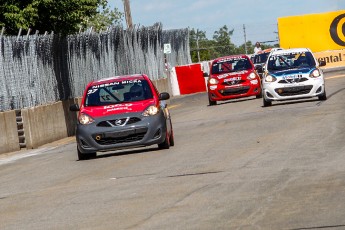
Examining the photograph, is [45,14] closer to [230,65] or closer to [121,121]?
[230,65]

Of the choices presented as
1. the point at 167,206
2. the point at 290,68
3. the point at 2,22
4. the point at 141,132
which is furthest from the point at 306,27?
the point at 167,206

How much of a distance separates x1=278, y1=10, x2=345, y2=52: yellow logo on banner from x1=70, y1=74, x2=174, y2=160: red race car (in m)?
40.5

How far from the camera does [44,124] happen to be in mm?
28344

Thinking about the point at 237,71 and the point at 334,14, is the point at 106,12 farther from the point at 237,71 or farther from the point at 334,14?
the point at 237,71

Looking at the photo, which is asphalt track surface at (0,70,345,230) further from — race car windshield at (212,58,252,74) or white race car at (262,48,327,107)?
race car windshield at (212,58,252,74)

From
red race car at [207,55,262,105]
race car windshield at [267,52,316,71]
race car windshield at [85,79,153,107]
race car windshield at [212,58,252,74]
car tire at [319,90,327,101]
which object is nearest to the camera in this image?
race car windshield at [85,79,153,107]

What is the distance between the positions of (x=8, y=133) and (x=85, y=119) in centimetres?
614

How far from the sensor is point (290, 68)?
3094cm

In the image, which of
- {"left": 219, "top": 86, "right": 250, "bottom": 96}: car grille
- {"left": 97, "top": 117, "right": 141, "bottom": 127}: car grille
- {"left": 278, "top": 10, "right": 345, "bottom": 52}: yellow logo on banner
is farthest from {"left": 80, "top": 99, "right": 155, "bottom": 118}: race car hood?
{"left": 278, "top": 10, "right": 345, "bottom": 52}: yellow logo on banner

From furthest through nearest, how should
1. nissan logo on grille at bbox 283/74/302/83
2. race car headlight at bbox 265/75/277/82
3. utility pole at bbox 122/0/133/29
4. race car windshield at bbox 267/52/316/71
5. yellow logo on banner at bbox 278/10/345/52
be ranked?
yellow logo on banner at bbox 278/10/345/52, utility pole at bbox 122/0/133/29, race car windshield at bbox 267/52/316/71, race car headlight at bbox 265/75/277/82, nissan logo on grille at bbox 283/74/302/83

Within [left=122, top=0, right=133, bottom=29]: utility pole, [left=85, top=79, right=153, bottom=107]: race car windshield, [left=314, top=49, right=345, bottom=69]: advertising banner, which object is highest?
[left=122, top=0, right=133, bottom=29]: utility pole

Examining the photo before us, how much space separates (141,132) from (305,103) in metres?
11.2

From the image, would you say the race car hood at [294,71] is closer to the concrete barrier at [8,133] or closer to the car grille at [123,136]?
the concrete barrier at [8,133]

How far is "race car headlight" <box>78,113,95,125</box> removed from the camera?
20344 millimetres
